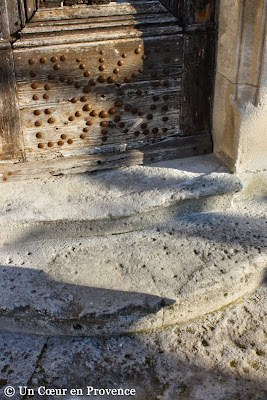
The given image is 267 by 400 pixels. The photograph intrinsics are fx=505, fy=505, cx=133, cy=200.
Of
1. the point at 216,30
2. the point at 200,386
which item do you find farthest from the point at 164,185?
the point at 200,386

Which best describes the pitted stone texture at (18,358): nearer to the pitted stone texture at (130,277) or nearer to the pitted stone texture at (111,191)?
the pitted stone texture at (130,277)

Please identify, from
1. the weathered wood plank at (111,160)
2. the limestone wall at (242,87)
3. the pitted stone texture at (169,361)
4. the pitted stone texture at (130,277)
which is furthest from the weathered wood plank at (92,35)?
the pitted stone texture at (169,361)

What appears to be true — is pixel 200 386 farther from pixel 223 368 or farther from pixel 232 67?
pixel 232 67

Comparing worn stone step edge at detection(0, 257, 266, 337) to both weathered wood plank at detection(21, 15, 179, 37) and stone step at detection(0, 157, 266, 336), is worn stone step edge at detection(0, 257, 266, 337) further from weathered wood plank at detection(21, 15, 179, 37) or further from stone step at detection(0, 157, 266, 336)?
weathered wood plank at detection(21, 15, 179, 37)

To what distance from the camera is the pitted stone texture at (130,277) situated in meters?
2.23

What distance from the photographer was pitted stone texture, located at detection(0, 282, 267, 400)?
2.05 m

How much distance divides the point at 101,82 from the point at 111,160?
46 cm

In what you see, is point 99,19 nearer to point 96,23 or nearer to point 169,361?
point 96,23

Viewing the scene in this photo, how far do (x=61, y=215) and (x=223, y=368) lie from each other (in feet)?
3.57

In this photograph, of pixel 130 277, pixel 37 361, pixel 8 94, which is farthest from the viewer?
pixel 8 94

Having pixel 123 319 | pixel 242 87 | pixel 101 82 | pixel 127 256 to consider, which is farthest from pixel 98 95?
pixel 123 319

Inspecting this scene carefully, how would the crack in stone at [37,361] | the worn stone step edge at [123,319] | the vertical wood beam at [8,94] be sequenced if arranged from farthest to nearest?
the vertical wood beam at [8,94], the worn stone step edge at [123,319], the crack in stone at [37,361]

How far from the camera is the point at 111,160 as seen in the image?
2.99m

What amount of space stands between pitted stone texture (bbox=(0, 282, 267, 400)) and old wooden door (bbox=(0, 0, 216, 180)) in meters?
1.10
